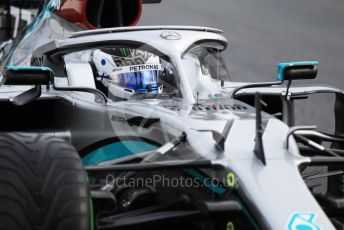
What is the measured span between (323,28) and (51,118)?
8.20 meters

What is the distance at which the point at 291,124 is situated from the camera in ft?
12.1

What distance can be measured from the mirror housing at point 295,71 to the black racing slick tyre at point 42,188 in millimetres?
1501

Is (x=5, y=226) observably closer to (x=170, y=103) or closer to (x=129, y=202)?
(x=129, y=202)

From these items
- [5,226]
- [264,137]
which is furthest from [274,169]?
[5,226]

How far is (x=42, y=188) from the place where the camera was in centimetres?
288

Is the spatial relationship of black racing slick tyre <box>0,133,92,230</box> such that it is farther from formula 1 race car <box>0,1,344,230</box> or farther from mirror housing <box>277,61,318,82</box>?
mirror housing <box>277,61,318,82</box>

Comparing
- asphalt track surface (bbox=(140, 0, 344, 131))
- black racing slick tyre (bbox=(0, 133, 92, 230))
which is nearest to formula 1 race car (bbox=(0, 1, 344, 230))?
black racing slick tyre (bbox=(0, 133, 92, 230))

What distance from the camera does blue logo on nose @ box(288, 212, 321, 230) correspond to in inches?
117

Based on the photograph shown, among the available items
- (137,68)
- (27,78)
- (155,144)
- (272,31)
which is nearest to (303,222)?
(155,144)

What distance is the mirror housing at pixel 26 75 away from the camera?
12.0 feet

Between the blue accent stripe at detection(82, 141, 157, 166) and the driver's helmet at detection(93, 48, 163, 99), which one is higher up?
the driver's helmet at detection(93, 48, 163, 99)

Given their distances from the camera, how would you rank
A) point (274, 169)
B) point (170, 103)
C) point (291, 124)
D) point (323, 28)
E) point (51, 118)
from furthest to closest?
point (323, 28) < point (51, 118) < point (170, 103) < point (291, 124) < point (274, 169)

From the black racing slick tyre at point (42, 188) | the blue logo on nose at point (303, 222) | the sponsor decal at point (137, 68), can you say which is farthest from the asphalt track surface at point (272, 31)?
the black racing slick tyre at point (42, 188)

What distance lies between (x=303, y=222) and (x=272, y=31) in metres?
9.20
